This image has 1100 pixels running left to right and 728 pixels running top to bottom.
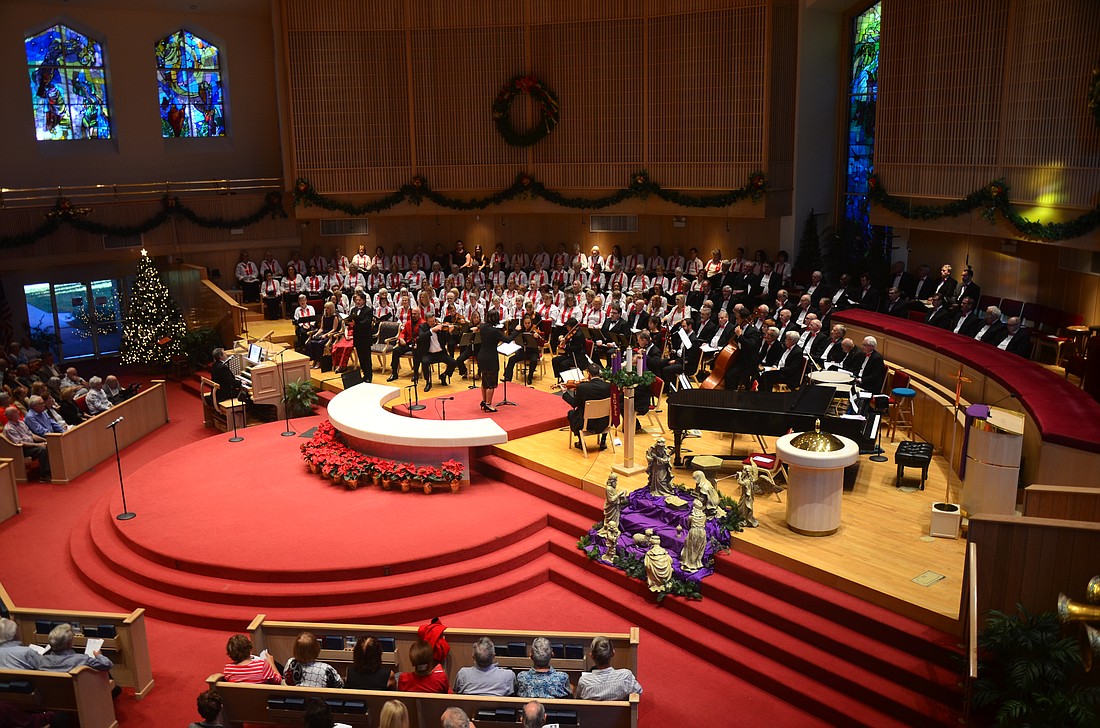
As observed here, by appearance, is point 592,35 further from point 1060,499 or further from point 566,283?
point 1060,499

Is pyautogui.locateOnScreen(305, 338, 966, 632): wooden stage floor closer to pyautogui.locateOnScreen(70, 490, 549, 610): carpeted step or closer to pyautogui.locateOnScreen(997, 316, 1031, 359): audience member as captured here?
pyautogui.locateOnScreen(70, 490, 549, 610): carpeted step

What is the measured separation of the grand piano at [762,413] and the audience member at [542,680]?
12.7ft

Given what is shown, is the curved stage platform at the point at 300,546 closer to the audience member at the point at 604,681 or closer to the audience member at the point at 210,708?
the audience member at the point at 210,708

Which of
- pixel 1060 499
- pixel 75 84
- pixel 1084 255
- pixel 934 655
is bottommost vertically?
pixel 934 655

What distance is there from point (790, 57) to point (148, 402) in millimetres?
13102

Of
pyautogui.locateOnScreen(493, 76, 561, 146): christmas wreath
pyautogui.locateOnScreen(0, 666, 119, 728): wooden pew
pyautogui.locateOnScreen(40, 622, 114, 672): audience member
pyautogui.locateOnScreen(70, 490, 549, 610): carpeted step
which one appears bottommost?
pyautogui.locateOnScreen(70, 490, 549, 610): carpeted step

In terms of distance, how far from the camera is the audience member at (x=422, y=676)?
20.2 ft

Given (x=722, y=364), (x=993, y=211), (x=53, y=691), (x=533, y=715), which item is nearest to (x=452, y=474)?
(x=722, y=364)

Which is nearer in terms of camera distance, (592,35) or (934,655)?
(934,655)

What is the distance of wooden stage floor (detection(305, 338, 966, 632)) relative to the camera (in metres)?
7.41

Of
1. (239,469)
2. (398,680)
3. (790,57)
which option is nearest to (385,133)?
(790,57)

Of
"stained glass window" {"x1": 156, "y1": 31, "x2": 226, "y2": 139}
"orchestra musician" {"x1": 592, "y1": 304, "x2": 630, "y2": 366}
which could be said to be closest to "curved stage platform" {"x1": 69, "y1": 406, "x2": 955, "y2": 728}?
"orchestra musician" {"x1": 592, "y1": 304, "x2": 630, "y2": 366}

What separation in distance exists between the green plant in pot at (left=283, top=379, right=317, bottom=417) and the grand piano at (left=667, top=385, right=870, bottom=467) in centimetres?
639

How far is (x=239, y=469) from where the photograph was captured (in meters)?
11.5
